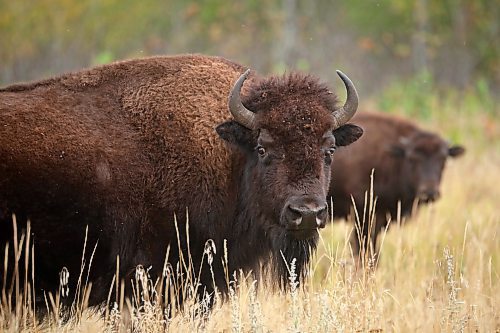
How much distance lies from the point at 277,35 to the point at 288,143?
25.6 meters

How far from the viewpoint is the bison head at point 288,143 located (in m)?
5.32

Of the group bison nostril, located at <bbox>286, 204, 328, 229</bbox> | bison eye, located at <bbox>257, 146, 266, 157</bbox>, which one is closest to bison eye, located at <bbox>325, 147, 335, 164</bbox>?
bison eye, located at <bbox>257, 146, 266, 157</bbox>

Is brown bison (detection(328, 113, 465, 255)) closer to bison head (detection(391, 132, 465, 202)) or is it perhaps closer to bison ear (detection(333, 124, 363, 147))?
bison head (detection(391, 132, 465, 202))

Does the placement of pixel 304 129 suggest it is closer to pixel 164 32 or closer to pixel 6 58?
pixel 6 58

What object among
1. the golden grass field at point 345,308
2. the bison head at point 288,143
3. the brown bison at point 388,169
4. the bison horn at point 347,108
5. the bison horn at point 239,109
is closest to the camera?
the golden grass field at point 345,308

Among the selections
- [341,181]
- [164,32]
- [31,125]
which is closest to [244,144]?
[31,125]

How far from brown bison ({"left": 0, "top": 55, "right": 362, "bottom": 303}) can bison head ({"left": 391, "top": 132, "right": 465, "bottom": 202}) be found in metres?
4.71

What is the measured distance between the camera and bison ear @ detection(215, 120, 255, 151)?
223 inches

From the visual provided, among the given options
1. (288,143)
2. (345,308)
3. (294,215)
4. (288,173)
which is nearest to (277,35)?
(288,143)

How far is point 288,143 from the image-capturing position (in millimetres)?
5504

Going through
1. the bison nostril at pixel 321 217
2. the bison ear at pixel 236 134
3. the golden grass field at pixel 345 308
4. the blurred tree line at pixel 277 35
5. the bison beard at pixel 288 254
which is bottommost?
the golden grass field at pixel 345 308

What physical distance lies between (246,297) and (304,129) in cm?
131

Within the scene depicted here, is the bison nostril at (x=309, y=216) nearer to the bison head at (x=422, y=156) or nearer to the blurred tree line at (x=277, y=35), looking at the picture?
the bison head at (x=422, y=156)

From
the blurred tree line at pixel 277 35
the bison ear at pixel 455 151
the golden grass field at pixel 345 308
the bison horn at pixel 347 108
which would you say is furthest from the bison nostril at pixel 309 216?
the blurred tree line at pixel 277 35
